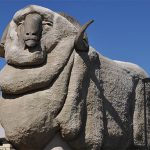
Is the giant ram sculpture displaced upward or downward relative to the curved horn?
downward

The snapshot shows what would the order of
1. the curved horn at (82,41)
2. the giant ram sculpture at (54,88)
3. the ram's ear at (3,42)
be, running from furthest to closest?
the ram's ear at (3,42), the curved horn at (82,41), the giant ram sculpture at (54,88)

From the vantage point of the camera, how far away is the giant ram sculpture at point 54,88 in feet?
18.8

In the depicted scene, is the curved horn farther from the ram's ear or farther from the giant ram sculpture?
the ram's ear

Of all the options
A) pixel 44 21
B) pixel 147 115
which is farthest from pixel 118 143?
pixel 44 21

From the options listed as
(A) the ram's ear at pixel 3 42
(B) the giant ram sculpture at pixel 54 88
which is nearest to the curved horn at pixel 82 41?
(B) the giant ram sculpture at pixel 54 88

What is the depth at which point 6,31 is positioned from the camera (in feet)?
21.1

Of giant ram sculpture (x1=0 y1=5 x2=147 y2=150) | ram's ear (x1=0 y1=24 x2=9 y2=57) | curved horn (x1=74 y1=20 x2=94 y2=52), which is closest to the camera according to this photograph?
giant ram sculpture (x1=0 y1=5 x2=147 y2=150)

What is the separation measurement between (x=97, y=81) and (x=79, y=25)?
0.78 meters

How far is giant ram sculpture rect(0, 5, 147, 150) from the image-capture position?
5.73 metres

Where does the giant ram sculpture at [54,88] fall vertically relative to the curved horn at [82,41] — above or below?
below

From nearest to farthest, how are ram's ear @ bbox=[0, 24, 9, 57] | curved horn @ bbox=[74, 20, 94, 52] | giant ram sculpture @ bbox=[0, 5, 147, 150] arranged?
1. giant ram sculpture @ bbox=[0, 5, 147, 150]
2. curved horn @ bbox=[74, 20, 94, 52]
3. ram's ear @ bbox=[0, 24, 9, 57]

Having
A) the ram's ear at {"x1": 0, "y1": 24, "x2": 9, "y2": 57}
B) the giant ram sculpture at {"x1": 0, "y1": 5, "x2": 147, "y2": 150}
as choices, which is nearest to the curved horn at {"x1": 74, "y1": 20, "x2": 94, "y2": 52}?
the giant ram sculpture at {"x1": 0, "y1": 5, "x2": 147, "y2": 150}

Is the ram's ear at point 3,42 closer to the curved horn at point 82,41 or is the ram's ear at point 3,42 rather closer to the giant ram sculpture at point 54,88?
the giant ram sculpture at point 54,88

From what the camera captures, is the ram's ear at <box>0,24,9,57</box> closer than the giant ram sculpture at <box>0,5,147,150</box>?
No
